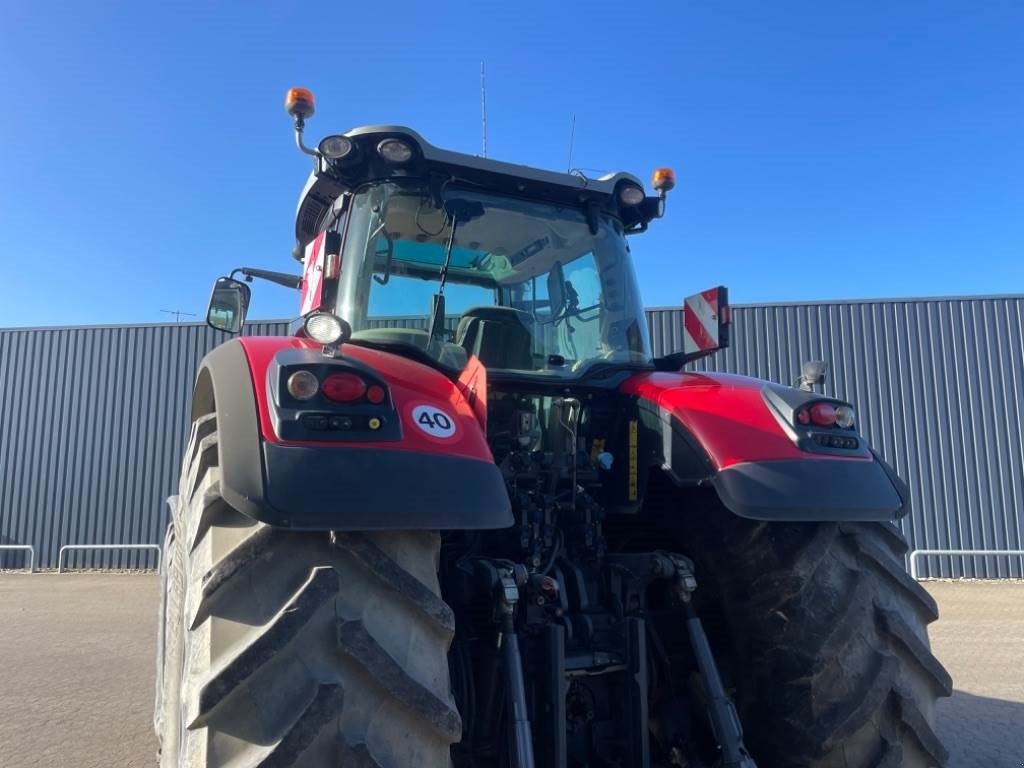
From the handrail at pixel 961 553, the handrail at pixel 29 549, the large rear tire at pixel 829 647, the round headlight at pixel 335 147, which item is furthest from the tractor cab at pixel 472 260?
the handrail at pixel 29 549

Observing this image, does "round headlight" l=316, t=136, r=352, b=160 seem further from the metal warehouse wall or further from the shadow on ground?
the metal warehouse wall

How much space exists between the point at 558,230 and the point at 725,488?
4.45 feet

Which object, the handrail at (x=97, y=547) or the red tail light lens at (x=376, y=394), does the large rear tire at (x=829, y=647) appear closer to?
the red tail light lens at (x=376, y=394)

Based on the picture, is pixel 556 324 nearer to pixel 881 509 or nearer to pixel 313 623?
pixel 881 509

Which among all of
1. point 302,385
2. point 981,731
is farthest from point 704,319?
point 981,731

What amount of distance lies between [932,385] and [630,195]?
11.3m

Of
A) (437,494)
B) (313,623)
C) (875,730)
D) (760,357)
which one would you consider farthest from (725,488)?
(760,357)

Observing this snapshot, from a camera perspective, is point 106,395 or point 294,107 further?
point 106,395

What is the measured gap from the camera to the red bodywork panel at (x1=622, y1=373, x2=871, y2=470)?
2.39 m

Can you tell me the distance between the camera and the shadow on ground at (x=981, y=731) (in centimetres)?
362

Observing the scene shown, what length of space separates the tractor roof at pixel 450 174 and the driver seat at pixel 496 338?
0.52 meters

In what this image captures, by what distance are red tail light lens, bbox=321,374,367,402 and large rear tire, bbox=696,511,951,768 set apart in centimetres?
144

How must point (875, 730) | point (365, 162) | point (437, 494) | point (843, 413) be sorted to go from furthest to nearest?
1. point (365, 162)
2. point (843, 413)
3. point (875, 730)
4. point (437, 494)

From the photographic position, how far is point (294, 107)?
9.80 ft
